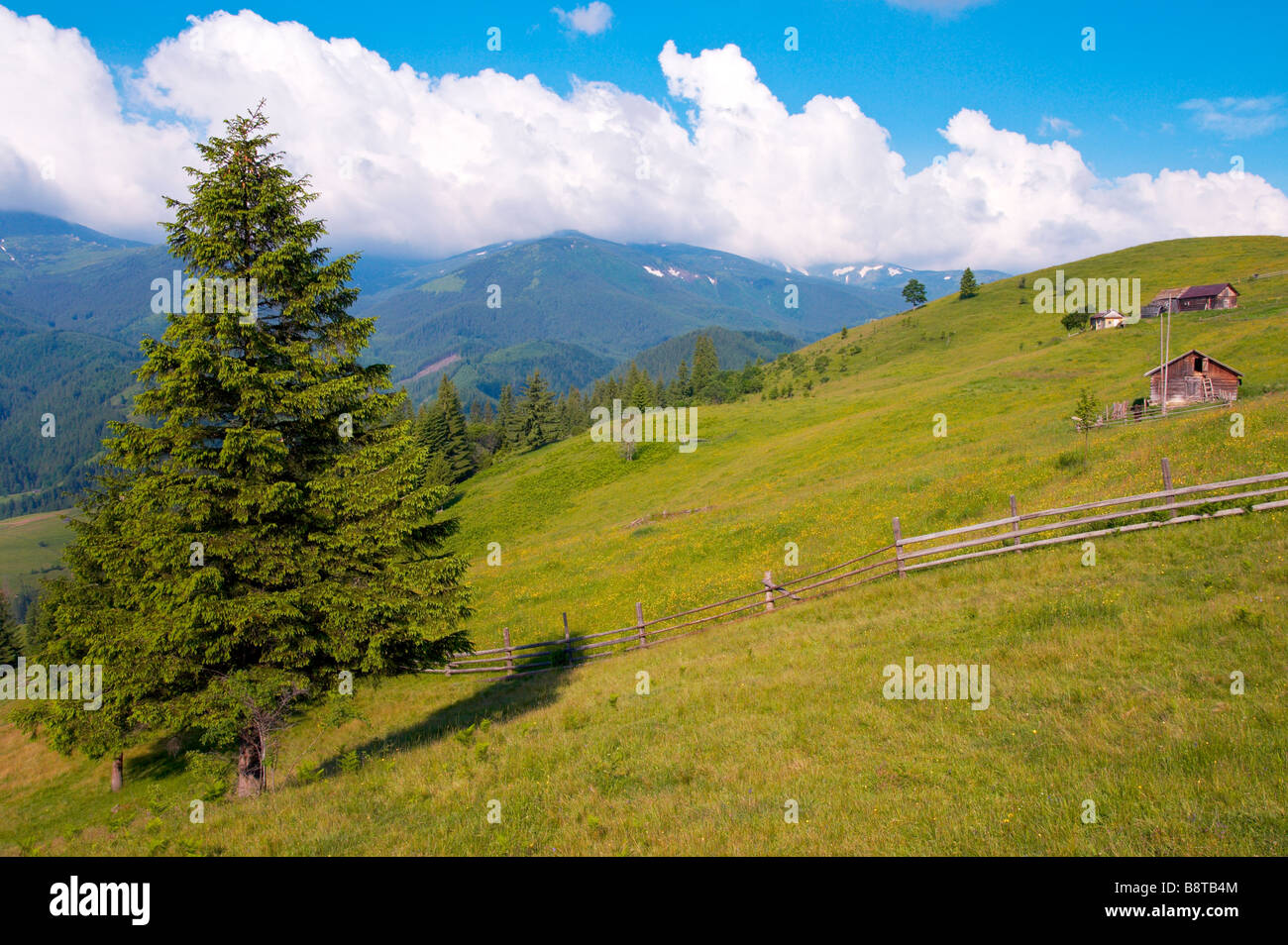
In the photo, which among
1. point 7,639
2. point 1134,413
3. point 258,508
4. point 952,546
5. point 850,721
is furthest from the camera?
point 7,639

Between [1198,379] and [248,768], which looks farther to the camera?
[1198,379]

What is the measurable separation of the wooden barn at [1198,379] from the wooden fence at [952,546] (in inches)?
1224

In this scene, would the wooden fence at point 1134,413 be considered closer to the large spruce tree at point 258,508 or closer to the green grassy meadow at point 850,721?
the green grassy meadow at point 850,721

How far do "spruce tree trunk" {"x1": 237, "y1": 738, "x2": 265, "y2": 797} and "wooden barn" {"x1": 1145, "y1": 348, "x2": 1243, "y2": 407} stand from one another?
172 feet

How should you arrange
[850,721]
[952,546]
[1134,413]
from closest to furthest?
[850,721] < [952,546] < [1134,413]

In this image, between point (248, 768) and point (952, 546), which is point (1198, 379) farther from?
point (248, 768)

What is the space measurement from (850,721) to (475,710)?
1336 centimetres

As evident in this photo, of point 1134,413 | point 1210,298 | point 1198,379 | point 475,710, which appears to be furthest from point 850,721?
point 1210,298

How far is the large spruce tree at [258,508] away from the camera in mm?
11648

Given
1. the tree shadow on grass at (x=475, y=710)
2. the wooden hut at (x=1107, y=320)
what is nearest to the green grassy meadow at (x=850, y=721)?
the tree shadow on grass at (x=475, y=710)

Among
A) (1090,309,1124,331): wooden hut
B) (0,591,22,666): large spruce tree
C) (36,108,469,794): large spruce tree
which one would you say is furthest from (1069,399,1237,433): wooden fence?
(0,591,22,666): large spruce tree

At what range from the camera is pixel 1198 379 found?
42.0m

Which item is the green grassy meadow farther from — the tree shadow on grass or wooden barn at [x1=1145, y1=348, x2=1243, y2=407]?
wooden barn at [x1=1145, y1=348, x2=1243, y2=407]

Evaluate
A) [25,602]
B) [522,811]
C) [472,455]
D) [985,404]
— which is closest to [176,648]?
[522,811]
